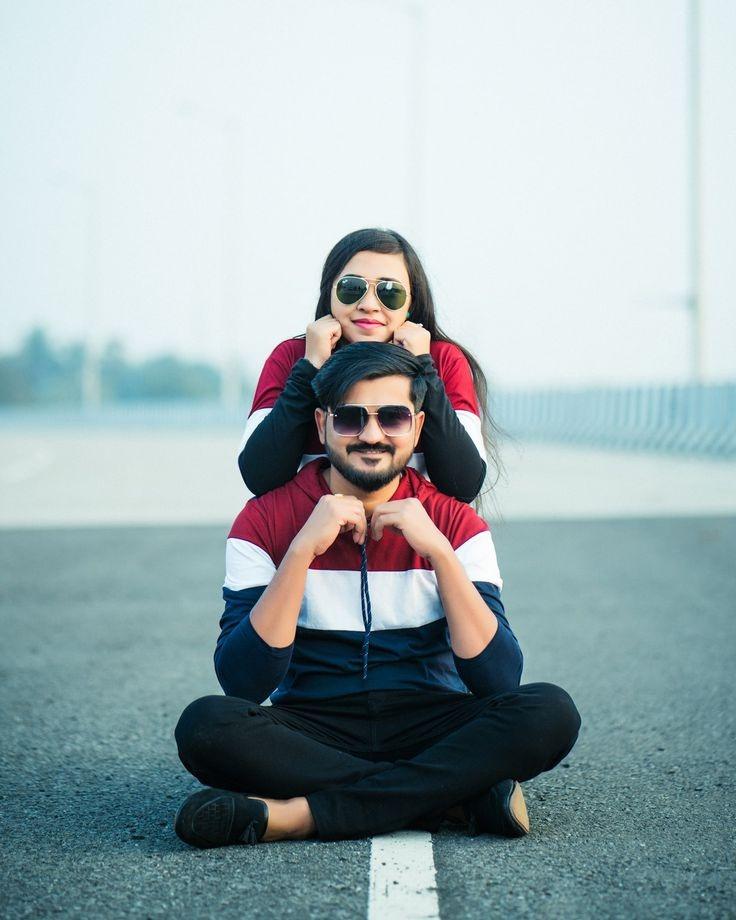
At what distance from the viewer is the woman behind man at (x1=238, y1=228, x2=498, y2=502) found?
13.3 feet

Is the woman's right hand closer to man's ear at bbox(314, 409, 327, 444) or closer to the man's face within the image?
man's ear at bbox(314, 409, 327, 444)

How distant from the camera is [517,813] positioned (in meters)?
3.67

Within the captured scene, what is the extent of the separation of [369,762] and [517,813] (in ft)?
1.42

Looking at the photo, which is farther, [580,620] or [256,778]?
[580,620]

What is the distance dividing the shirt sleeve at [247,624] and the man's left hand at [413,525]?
0.37 m

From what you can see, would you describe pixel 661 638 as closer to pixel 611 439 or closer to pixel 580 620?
pixel 580 620

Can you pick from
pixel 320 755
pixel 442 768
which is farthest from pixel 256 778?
pixel 442 768

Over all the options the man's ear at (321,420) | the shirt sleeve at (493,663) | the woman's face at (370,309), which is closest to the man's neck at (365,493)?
the man's ear at (321,420)

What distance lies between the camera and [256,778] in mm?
3623

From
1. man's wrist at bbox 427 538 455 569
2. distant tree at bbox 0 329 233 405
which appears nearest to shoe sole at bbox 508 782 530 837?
man's wrist at bbox 427 538 455 569

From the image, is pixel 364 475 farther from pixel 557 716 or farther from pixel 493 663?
pixel 557 716

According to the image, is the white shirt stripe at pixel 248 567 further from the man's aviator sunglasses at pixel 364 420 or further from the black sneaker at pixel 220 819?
the black sneaker at pixel 220 819

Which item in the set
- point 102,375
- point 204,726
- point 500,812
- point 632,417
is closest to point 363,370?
point 204,726

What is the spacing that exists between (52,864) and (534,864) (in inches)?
47.9
